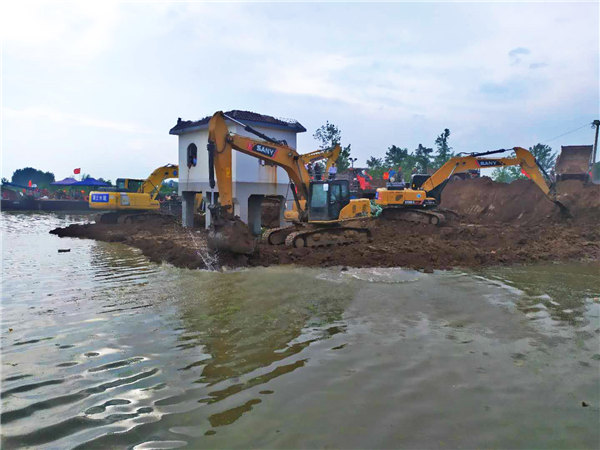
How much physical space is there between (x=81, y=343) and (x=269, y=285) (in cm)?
431

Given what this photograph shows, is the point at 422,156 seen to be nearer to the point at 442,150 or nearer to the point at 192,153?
the point at 442,150

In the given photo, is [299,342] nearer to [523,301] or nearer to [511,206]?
[523,301]

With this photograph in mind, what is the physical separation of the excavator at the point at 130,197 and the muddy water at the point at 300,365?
16318 millimetres

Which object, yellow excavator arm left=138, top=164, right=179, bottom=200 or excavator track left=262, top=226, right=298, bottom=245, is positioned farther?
yellow excavator arm left=138, top=164, right=179, bottom=200

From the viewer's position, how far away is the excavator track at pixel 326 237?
14.2 metres

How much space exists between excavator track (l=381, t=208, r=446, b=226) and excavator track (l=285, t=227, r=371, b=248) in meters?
5.22

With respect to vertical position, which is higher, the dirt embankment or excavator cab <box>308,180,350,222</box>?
excavator cab <box>308,180,350,222</box>

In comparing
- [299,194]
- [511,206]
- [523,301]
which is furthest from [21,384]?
[511,206]

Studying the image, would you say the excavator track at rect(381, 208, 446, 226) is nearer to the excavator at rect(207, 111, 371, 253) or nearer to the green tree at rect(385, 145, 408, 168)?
the excavator at rect(207, 111, 371, 253)

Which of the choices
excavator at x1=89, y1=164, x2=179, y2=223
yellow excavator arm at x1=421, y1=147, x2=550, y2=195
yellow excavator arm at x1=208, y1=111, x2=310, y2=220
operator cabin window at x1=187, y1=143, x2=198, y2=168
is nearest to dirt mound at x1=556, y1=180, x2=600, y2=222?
yellow excavator arm at x1=421, y1=147, x2=550, y2=195

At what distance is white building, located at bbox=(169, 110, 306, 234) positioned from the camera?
789 inches

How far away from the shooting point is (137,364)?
4969 mm

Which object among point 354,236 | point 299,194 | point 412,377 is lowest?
point 412,377

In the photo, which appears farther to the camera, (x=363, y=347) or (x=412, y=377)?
(x=363, y=347)
